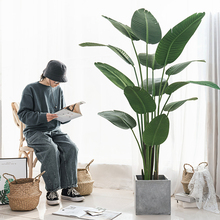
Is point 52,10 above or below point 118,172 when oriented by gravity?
above

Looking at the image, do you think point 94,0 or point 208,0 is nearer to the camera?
point 208,0

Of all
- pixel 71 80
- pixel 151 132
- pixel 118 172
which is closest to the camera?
pixel 151 132

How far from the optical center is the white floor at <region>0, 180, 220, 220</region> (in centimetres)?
187

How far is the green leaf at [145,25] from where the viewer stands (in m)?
1.76

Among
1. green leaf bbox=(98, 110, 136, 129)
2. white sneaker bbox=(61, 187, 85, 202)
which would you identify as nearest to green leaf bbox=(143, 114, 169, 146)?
green leaf bbox=(98, 110, 136, 129)

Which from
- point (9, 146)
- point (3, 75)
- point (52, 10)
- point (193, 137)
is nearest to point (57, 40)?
point (52, 10)

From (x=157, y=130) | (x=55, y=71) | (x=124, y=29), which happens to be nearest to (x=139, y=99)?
(x=157, y=130)

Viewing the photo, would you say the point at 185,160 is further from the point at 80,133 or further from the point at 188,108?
the point at 80,133

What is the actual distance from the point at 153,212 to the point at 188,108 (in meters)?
0.93

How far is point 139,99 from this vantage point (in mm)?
1715

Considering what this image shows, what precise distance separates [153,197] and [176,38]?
104cm

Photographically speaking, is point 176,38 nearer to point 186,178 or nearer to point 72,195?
point 186,178

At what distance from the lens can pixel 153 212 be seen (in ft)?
6.29

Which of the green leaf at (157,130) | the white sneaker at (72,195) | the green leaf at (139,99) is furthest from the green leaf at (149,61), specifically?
the white sneaker at (72,195)
